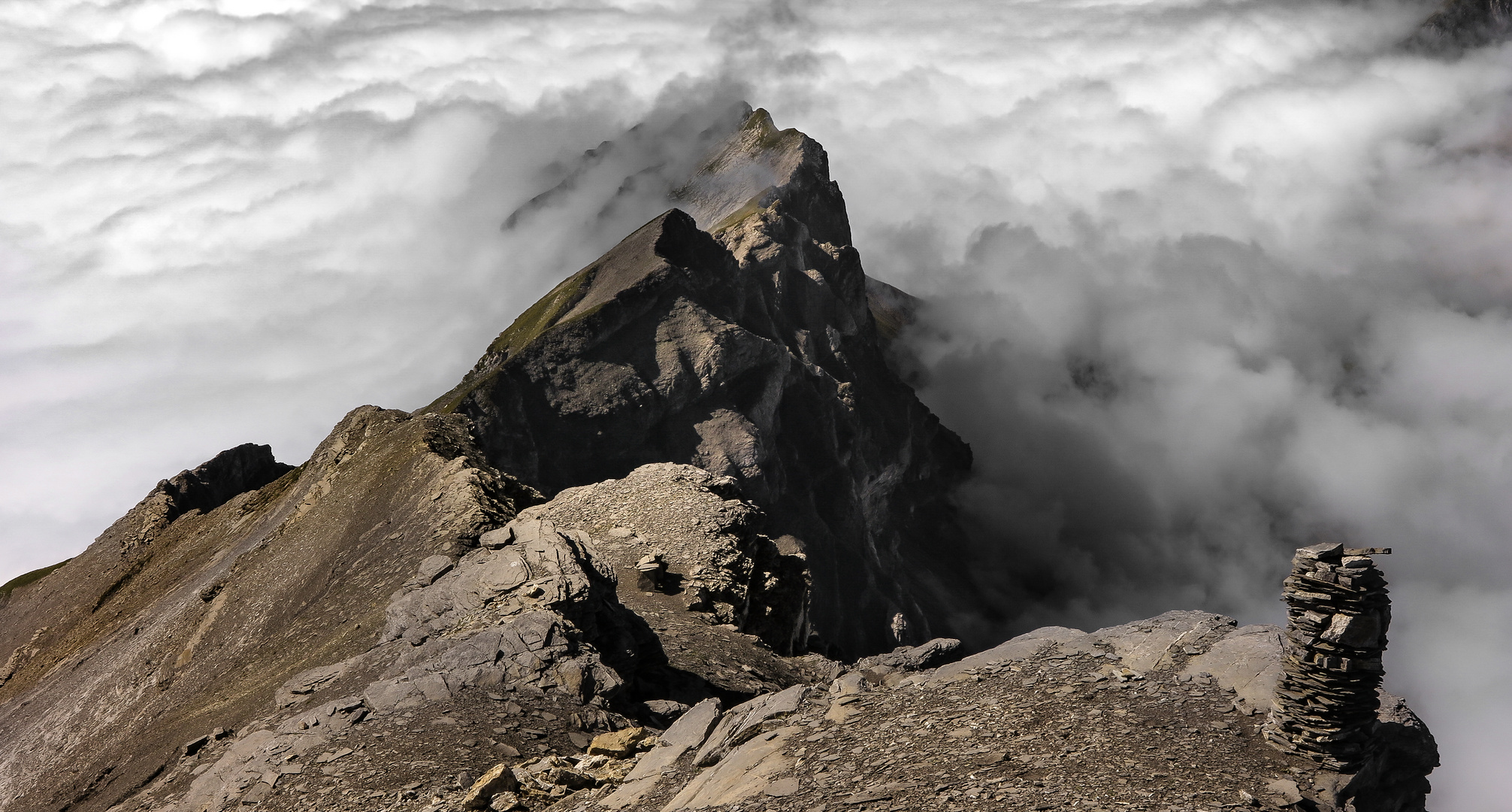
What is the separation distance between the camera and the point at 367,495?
4669cm

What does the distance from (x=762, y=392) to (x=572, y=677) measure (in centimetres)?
9868

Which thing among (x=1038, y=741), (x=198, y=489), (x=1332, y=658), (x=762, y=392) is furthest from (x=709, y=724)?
(x=762, y=392)

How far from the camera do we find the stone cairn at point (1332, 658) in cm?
1888

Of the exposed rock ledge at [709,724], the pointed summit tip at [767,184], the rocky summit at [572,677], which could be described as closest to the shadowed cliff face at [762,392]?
the pointed summit tip at [767,184]

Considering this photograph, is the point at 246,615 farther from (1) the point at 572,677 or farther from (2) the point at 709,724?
(2) the point at 709,724

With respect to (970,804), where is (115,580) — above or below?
above

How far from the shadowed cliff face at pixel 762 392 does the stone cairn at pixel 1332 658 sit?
70518 millimetres

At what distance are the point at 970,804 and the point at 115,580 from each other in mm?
67609

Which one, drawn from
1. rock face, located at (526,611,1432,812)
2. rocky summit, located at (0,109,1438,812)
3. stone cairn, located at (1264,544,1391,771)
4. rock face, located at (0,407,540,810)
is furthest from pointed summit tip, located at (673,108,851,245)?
stone cairn, located at (1264,544,1391,771)

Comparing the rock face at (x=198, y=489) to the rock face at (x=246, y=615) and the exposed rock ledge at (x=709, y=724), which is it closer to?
the rock face at (x=246, y=615)

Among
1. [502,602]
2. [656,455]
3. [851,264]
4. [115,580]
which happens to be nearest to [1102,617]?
[851,264]

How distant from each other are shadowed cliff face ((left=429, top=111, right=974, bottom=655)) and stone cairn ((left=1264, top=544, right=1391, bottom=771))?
70.5m

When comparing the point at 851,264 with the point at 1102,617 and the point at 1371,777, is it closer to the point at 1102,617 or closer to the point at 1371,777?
the point at 1102,617

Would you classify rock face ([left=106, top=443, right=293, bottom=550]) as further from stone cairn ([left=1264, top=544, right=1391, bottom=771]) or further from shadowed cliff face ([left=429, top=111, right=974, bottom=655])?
stone cairn ([left=1264, top=544, right=1391, bottom=771])
